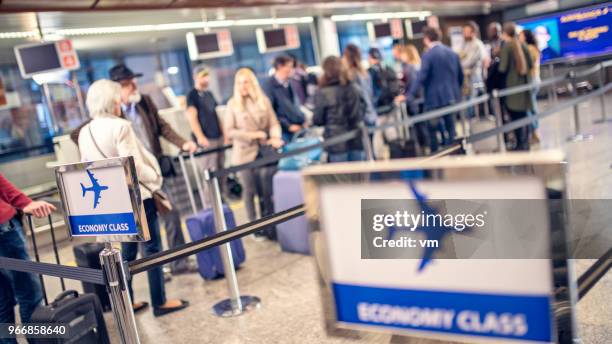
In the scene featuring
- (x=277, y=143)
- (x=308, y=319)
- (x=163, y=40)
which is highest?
(x=163, y=40)

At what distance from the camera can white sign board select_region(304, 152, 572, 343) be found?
39.4 inches

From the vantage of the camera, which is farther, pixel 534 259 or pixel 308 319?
pixel 308 319

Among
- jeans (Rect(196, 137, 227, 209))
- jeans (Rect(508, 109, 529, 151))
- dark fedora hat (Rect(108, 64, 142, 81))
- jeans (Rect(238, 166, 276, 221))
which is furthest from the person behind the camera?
jeans (Rect(508, 109, 529, 151))

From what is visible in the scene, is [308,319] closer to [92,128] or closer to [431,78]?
[92,128]

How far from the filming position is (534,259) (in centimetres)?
100

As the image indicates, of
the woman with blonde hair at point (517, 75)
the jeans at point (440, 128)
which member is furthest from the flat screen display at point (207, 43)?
the woman with blonde hair at point (517, 75)

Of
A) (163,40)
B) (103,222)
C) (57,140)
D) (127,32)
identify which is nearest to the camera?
(103,222)

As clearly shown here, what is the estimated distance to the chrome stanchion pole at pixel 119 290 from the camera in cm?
223

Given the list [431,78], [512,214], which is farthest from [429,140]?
[512,214]

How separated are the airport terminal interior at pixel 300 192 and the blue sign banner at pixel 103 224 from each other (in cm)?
1

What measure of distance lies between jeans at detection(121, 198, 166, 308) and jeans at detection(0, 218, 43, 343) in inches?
22.8

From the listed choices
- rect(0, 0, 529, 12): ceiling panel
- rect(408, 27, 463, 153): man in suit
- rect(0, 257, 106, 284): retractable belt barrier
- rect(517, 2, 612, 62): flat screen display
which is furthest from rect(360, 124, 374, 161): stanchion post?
rect(0, 0, 529, 12): ceiling panel

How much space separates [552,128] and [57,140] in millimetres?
7354

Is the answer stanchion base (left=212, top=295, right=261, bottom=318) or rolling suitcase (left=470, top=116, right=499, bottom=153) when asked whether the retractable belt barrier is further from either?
rolling suitcase (left=470, top=116, right=499, bottom=153)
